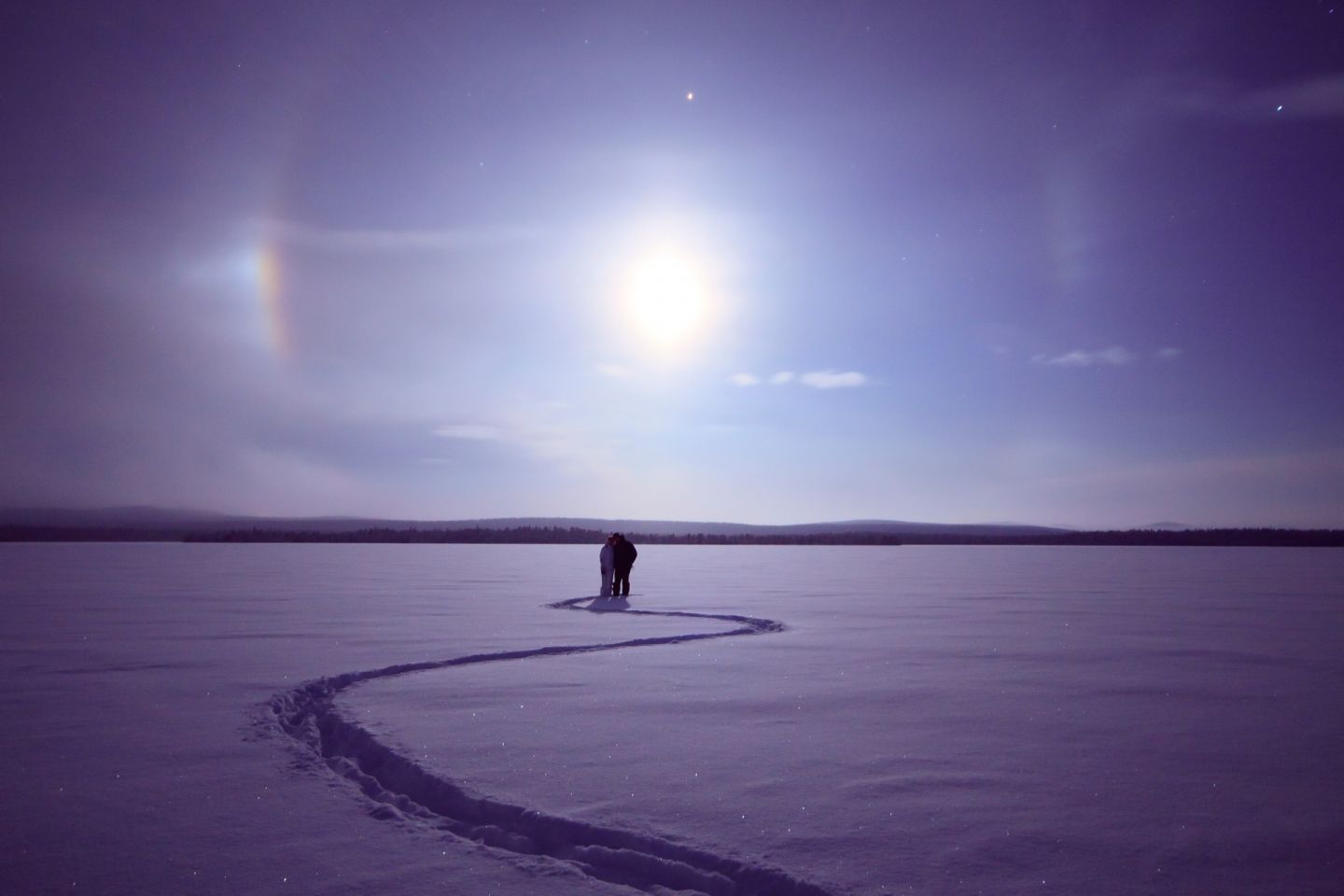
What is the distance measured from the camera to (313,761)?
545 centimetres

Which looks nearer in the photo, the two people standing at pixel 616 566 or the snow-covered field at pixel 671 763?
the snow-covered field at pixel 671 763

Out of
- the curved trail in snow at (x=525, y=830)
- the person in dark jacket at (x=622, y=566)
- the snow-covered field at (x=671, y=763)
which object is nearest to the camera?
the curved trail in snow at (x=525, y=830)

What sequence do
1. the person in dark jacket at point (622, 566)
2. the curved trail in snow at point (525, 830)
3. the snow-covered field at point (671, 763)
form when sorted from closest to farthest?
the curved trail in snow at point (525, 830) → the snow-covered field at point (671, 763) → the person in dark jacket at point (622, 566)

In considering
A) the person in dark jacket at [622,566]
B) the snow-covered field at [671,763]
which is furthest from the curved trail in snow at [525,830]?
the person in dark jacket at [622,566]

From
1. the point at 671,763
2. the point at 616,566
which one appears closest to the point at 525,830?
the point at 671,763

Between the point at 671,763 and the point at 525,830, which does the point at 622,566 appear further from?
the point at 525,830

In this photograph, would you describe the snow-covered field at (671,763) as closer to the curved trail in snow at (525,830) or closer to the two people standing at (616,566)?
the curved trail in snow at (525,830)

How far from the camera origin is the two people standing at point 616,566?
19.6 meters

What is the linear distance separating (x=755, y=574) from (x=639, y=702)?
2341cm

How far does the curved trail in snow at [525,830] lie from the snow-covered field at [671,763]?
16 millimetres

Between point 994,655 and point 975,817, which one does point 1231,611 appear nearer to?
point 994,655

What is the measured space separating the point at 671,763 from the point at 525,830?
1369 millimetres

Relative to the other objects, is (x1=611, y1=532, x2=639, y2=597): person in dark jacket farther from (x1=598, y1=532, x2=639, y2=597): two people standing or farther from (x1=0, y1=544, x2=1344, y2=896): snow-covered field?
(x1=0, y1=544, x2=1344, y2=896): snow-covered field

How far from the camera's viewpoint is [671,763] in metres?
5.39
